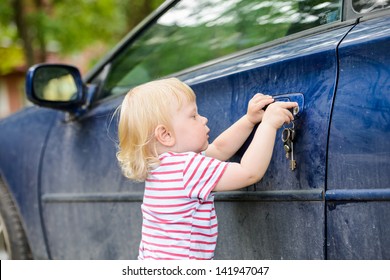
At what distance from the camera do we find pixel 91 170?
2.71 metres

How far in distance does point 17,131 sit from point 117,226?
0.96 metres

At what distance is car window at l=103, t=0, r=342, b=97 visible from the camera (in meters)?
2.06

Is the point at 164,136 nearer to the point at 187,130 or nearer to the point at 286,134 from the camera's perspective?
the point at 187,130

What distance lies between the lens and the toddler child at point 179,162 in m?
1.78

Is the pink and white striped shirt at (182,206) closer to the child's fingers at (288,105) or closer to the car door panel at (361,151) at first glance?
the child's fingers at (288,105)

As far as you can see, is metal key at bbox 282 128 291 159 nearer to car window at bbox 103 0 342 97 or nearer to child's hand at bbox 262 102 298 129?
child's hand at bbox 262 102 298 129

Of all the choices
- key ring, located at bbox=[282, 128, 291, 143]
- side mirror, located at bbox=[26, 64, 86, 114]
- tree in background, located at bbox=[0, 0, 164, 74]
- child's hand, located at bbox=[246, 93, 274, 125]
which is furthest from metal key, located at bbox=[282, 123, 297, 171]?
tree in background, located at bbox=[0, 0, 164, 74]

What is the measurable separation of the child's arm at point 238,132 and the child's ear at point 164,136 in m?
0.21

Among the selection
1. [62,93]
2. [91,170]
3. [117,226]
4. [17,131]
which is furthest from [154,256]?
[62,93]

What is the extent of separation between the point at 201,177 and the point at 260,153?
20cm

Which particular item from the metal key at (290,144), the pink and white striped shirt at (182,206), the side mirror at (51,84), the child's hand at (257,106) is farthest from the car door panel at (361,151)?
the side mirror at (51,84)

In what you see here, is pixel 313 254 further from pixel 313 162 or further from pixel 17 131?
pixel 17 131

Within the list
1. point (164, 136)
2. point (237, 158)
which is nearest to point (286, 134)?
point (237, 158)

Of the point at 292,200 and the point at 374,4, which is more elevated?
the point at 374,4
